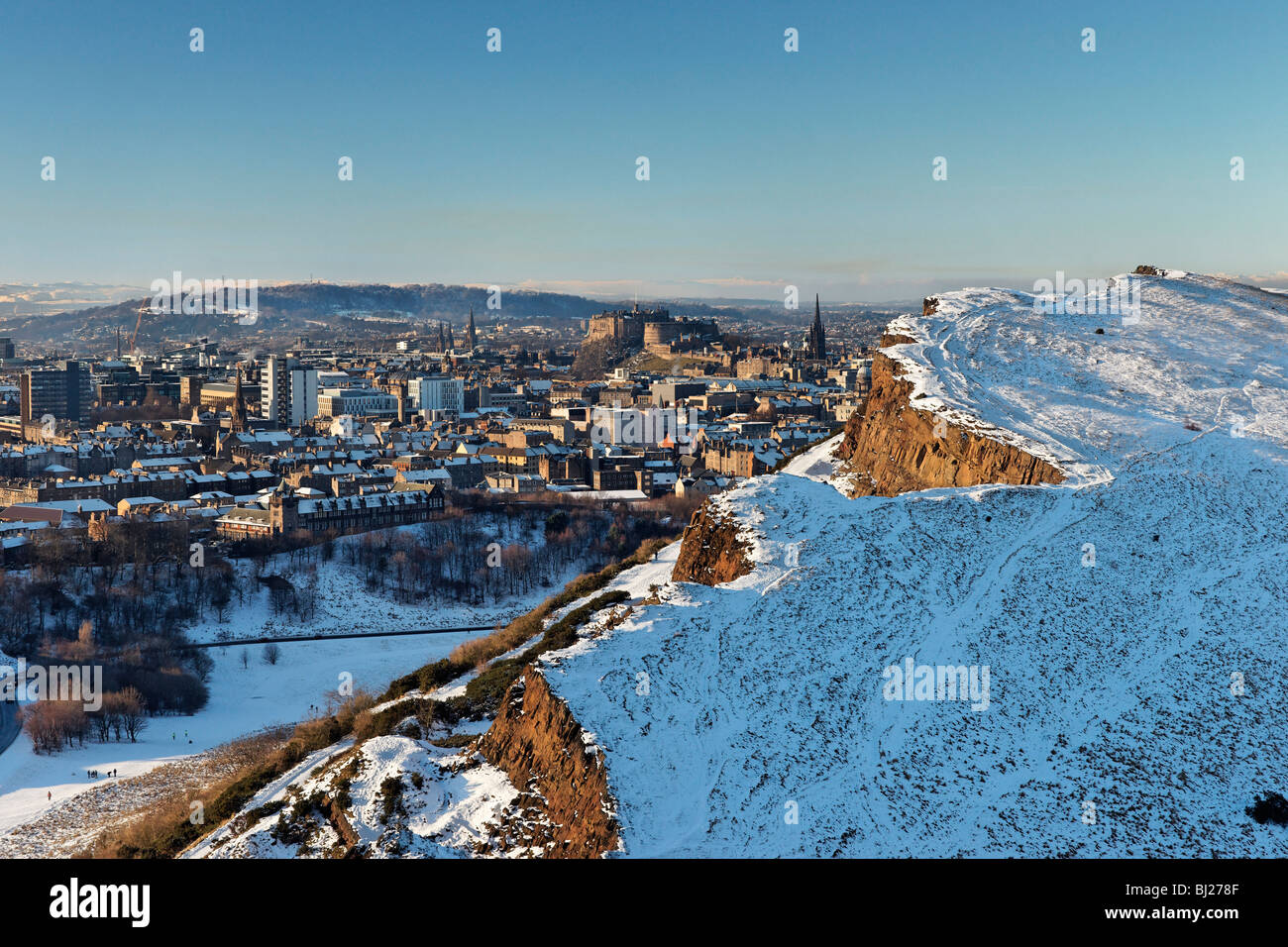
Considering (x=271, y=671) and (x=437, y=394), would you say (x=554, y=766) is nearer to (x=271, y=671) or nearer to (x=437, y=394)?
(x=271, y=671)

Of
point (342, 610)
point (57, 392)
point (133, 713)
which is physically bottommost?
point (133, 713)

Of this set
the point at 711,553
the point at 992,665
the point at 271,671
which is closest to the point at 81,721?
the point at 271,671

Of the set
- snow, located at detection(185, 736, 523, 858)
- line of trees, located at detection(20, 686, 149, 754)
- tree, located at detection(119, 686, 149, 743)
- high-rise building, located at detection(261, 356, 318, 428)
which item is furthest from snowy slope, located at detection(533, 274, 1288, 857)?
high-rise building, located at detection(261, 356, 318, 428)

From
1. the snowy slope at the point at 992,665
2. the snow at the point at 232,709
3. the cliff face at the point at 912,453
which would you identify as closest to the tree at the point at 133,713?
the snow at the point at 232,709

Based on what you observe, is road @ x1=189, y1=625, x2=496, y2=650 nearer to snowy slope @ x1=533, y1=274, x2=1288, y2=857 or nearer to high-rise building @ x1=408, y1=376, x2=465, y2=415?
snowy slope @ x1=533, y1=274, x2=1288, y2=857
